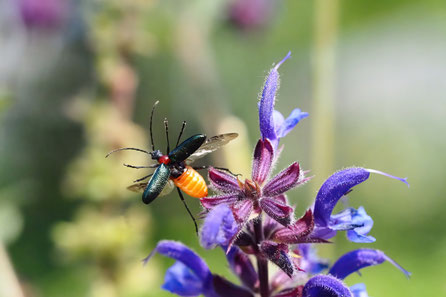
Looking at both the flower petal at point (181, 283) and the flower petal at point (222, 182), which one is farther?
the flower petal at point (181, 283)

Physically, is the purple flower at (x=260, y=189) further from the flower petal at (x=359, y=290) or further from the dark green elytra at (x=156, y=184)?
the flower petal at (x=359, y=290)

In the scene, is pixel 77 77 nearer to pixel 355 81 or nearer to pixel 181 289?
pixel 355 81

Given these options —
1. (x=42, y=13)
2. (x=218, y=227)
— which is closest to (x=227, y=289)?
(x=218, y=227)

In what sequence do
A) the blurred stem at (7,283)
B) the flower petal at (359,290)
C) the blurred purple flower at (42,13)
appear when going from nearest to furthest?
the flower petal at (359,290) → the blurred stem at (7,283) → the blurred purple flower at (42,13)

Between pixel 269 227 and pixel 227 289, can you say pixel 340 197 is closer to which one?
pixel 269 227

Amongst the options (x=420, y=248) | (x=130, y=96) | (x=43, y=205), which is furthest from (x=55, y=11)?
(x=420, y=248)

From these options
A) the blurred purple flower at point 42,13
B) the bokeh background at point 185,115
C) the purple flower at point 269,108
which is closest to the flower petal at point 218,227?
the purple flower at point 269,108
